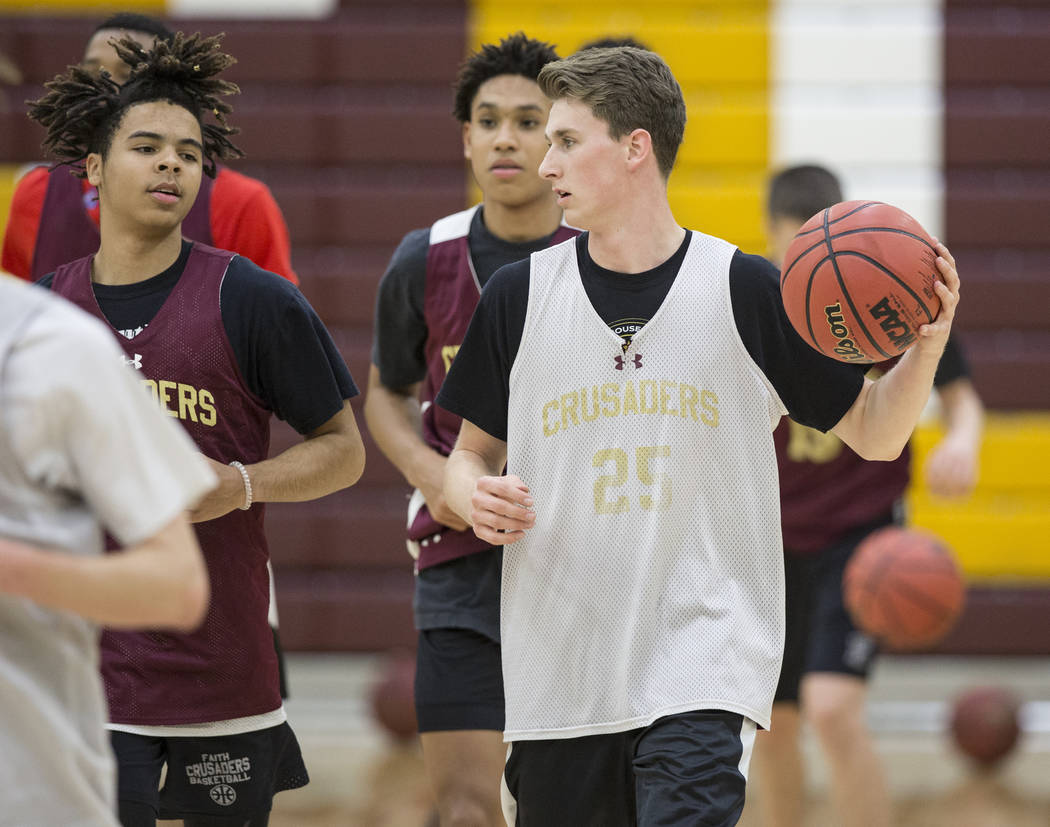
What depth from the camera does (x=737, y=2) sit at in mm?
9477

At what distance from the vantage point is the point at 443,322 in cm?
457

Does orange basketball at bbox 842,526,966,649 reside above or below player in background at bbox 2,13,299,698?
below

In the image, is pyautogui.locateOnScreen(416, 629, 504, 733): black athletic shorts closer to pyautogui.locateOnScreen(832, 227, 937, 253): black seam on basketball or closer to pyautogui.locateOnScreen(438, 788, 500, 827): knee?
pyautogui.locateOnScreen(438, 788, 500, 827): knee

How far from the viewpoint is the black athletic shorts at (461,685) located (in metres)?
4.39

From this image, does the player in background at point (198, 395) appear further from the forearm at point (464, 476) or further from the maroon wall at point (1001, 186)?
the maroon wall at point (1001, 186)

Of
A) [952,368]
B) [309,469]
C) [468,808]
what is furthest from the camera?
[952,368]

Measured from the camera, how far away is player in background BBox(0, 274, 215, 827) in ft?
7.54

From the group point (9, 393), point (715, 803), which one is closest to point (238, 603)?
point (715, 803)

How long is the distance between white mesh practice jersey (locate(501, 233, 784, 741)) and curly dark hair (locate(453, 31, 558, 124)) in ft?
4.27

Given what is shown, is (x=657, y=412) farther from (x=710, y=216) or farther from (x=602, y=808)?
(x=710, y=216)


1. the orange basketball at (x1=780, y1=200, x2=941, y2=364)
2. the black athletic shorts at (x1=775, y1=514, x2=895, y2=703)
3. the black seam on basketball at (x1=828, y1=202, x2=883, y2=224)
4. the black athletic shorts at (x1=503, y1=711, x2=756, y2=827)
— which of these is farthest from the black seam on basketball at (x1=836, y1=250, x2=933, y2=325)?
the black athletic shorts at (x1=775, y1=514, x2=895, y2=703)

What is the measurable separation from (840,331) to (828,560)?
2.71 meters


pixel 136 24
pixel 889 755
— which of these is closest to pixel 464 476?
pixel 136 24

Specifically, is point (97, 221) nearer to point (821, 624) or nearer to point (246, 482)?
point (246, 482)
